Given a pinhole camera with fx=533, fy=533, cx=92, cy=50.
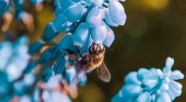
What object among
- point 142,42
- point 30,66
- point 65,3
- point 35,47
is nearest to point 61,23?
point 65,3

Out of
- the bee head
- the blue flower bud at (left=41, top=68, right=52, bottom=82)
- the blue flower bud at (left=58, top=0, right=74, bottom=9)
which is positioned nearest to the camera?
the blue flower bud at (left=58, top=0, right=74, bottom=9)

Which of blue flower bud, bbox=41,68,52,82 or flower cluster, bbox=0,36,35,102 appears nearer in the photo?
blue flower bud, bbox=41,68,52,82

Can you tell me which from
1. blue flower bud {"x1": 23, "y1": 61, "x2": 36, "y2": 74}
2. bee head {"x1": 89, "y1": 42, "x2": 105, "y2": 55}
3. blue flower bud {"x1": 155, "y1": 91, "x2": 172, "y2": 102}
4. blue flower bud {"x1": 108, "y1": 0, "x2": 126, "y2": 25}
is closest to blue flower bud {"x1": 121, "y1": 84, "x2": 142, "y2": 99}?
blue flower bud {"x1": 155, "y1": 91, "x2": 172, "y2": 102}

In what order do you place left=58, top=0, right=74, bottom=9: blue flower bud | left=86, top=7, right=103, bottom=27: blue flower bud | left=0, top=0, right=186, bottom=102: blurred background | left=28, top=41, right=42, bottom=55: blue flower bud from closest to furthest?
left=86, top=7, right=103, bottom=27: blue flower bud < left=58, top=0, right=74, bottom=9: blue flower bud < left=28, top=41, right=42, bottom=55: blue flower bud < left=0, top=0, right=186, bottom=102: blurred background

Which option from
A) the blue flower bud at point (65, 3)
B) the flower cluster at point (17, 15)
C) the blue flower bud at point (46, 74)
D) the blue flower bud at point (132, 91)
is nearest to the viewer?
the blue flower bud at point (65, 3)

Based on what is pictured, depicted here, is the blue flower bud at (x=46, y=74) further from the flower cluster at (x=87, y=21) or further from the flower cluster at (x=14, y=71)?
the flower cluster at (x=87, y=21)

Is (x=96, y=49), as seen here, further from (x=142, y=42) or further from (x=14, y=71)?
(x=142, y=42)

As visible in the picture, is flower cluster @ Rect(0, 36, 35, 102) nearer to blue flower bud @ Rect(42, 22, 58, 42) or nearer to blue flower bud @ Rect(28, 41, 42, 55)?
blue flower bud @ Rect(28, 41, 42, 55)

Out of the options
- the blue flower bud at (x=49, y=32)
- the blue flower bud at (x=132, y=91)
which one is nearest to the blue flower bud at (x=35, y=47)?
the blue flower bud at (x=49, y=32)
